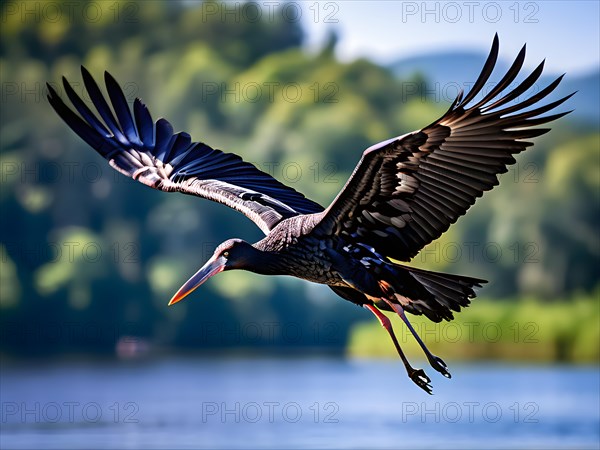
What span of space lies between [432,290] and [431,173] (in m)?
0.88

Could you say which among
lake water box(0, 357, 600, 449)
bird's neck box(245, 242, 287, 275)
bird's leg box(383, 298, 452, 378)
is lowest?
lake water box(0, 357, 600, 449)

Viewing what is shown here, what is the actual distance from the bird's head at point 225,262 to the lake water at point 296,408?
22.0ft

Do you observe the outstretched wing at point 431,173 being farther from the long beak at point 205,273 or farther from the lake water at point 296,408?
the lake water at point 296,408

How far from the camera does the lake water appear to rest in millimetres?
16156

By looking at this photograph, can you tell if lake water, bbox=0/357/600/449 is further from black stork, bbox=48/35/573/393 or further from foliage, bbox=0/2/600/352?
foliage, bbox=0/2/600/352

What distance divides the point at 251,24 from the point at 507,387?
29.6m

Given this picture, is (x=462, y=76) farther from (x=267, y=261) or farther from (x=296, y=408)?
(x=267, y=261)

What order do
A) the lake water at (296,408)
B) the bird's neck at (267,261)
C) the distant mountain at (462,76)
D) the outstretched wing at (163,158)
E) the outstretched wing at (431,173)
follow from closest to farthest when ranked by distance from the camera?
the outstretched wing at (431,173) < the bird's neck at (267,261) < the outstretched wing at (163,158) < the lake water at (296,408) < the distant mountain at (462,76)

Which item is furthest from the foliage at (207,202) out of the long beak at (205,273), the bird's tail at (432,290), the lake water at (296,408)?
the bird's tail at (432,290)

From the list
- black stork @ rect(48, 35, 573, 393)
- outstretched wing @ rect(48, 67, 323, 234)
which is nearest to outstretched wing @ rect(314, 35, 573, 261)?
black stork @ rect(48, 35, 573, 393)

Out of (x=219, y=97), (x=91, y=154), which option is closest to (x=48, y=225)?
→ (x=91, y=154)

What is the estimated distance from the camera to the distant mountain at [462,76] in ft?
122

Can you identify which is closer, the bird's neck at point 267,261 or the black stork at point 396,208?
the black stork at point 396,208

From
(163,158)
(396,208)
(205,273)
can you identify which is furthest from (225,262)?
(163,158)
